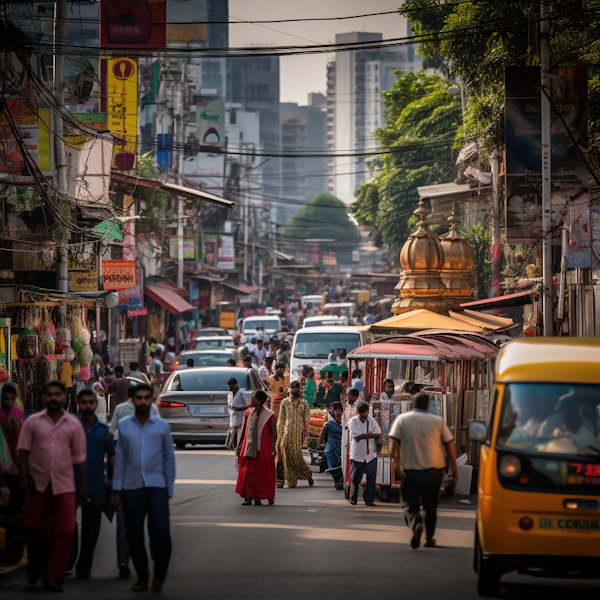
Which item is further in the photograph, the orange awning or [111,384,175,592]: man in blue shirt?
the orange awning

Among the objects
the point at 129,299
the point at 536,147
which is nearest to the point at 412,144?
the point at 129,299

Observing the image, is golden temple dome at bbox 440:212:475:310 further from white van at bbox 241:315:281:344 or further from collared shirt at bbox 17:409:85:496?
collared shirt at bbox 17:409:85:496

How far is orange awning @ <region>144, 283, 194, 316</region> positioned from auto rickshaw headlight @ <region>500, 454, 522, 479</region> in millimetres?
30422

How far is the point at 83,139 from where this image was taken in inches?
954

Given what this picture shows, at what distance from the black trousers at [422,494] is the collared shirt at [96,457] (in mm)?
2803

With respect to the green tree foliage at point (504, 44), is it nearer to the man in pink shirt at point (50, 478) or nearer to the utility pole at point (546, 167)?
the utility pole at point (546, 167)

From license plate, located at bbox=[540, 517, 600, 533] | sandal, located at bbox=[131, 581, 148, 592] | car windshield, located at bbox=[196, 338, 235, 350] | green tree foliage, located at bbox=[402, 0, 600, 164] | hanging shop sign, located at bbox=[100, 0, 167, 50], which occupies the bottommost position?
sandal, located at bbox=[131, 581, 148, 592]

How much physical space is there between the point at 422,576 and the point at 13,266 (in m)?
14.3

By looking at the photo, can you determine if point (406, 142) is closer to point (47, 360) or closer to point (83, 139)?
point (83, 139)

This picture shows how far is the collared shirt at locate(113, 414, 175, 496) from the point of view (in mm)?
7738

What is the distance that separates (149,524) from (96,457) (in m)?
0.95

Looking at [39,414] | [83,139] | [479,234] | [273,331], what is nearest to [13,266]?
[83,139]

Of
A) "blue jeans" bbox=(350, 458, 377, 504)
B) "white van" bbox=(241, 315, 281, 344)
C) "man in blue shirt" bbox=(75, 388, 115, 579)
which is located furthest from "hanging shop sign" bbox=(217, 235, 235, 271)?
"man in blue shirt" bbox=(75, 388, 115, 579)

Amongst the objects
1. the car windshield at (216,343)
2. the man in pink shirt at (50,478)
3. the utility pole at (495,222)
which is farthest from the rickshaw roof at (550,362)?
the car windshield at (216,343)
